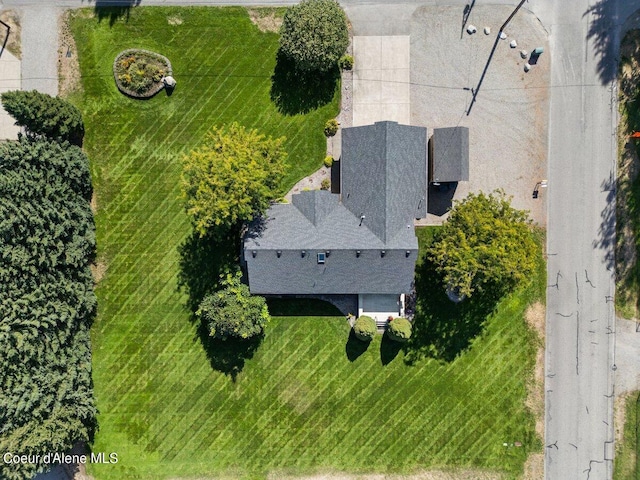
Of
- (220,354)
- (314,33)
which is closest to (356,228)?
(314,33)

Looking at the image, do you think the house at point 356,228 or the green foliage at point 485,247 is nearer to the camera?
the green foliage at point 485,247

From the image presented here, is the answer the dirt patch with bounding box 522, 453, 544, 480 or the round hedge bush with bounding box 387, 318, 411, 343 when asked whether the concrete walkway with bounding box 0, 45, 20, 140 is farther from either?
the dirt patch with bounding box 522, 453, 544, 480

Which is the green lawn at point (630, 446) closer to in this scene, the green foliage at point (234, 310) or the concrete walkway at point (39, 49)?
the green foliage at point (234, 310)

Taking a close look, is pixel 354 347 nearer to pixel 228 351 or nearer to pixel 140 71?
pixel 228 351

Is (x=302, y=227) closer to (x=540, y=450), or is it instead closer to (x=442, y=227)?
(x=442, y=227)

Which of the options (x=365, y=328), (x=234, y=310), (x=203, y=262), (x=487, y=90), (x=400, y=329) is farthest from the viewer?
(x=203, y=262)

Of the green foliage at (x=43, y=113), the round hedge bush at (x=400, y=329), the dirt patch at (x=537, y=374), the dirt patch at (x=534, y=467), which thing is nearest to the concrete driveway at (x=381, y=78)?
the round hedge bush at (x=400, y=329)

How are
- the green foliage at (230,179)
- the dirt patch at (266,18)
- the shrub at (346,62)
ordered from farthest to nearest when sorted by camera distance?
the dirt patch at (266,18) < the shrub at (346,62) < the green foliage at (230,179)

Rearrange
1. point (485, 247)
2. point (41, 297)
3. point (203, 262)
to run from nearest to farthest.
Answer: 1. point (485, 247)
2. point (41, 297)
3. point (203, 262)
